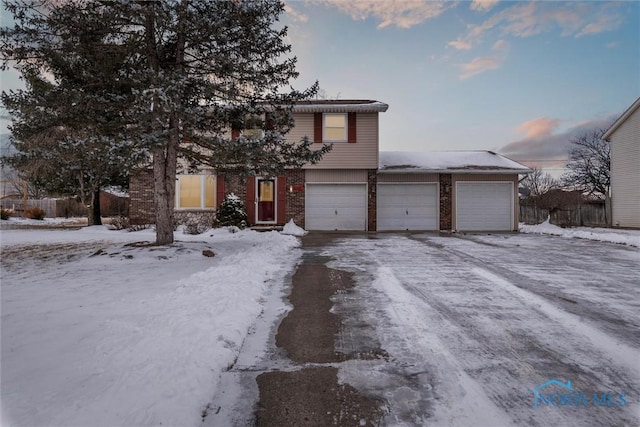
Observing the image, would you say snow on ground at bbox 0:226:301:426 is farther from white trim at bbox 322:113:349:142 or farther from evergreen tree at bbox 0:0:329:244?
white trim at bbox 322:113:349:142

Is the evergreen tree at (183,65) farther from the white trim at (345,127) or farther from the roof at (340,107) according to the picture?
the white trim at (345,127)

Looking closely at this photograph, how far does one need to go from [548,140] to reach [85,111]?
40310mm

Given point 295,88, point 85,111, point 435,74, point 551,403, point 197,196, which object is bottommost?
point 551,403

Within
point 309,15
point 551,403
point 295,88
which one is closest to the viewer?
point 551,403

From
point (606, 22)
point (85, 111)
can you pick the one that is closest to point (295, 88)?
point (85, 111)

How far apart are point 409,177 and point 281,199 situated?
19.6 ft

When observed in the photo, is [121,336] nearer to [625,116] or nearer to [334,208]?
[334,208]

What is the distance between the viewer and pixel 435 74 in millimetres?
13523

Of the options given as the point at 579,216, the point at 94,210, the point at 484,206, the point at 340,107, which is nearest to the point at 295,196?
the point at 340,107

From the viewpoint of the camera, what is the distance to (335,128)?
14961mm

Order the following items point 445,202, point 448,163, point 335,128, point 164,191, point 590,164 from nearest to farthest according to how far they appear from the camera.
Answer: point 164,191, point 335,128, point 445,202, point 448,163, point 590,164

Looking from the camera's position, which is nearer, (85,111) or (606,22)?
(85,111)

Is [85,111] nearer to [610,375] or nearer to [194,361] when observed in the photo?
[194,361]

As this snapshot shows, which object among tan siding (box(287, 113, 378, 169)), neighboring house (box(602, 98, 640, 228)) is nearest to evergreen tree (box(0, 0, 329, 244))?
tan siding (box(287, 113, 378, 169))
